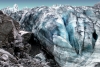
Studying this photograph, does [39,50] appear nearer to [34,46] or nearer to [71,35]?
[34,46]

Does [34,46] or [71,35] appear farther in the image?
[34,46]

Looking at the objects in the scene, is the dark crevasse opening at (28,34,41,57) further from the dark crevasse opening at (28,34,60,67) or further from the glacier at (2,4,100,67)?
the glacier at (2,4,100,67)

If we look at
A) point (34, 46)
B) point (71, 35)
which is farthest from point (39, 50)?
point (71, 35)

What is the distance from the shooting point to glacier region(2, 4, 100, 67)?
1368 cm

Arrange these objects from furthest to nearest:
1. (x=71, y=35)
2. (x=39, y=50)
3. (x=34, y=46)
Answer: (x=34, y=46) → (x=39, y=50) → (x=71, y=35)

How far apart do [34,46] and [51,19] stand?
273 centimetres

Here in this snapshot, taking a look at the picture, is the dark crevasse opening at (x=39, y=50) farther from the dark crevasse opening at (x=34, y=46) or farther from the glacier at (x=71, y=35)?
the glacier at (x=71, y=35)

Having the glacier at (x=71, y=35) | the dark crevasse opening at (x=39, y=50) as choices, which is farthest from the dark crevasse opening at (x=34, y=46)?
the glacier at (x=71, y=35)

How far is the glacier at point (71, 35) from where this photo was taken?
1368 cm

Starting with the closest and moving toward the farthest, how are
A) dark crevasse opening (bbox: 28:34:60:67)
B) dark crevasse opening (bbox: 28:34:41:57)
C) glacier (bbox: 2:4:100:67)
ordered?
1. glacier (bbox: 2:4:100:67)
2. dark crevasse opening (bbox: 28:34:60:67)
3. dark crevasse opening (bbox: 28:34:41:57)

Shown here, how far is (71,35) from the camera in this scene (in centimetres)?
1449

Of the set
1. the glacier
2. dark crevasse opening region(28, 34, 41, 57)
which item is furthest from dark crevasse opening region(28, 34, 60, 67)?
the glacier

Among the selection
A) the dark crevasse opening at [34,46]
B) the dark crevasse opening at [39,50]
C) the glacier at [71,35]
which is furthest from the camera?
the dark crevasse opening at [34,46]

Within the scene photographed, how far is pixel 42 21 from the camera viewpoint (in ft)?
53.3
